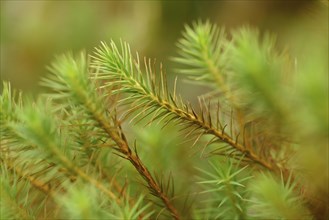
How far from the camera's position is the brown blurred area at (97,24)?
1.10 metres

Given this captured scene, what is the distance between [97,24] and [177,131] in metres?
0.77

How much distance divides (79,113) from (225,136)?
0.12 metres

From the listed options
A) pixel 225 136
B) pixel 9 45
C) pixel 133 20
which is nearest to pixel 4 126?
pixel 225 136

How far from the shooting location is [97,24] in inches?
46.6

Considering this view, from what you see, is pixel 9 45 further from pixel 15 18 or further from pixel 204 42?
pixel 204 42

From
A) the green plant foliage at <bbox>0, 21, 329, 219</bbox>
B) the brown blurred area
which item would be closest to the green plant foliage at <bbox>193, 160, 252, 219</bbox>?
the green plant foliage at <bbox>0, 21, 329, 219</bbox>

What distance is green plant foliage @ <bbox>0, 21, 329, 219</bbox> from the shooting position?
412 millimetres

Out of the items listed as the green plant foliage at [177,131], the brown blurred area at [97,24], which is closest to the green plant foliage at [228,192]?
the green plant foliage at [177,131]

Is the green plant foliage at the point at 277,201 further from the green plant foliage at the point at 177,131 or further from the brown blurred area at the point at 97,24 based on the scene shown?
the brown blurred area at the point at 97,24

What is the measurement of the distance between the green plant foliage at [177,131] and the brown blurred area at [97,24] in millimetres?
→ 553

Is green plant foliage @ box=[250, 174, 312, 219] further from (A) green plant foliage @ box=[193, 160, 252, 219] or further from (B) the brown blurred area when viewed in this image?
(B) the brown blurred area

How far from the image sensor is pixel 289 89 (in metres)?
0.42

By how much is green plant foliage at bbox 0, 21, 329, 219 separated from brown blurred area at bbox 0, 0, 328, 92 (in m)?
0.55

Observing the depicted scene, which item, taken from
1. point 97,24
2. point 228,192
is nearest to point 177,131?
point 228,192
